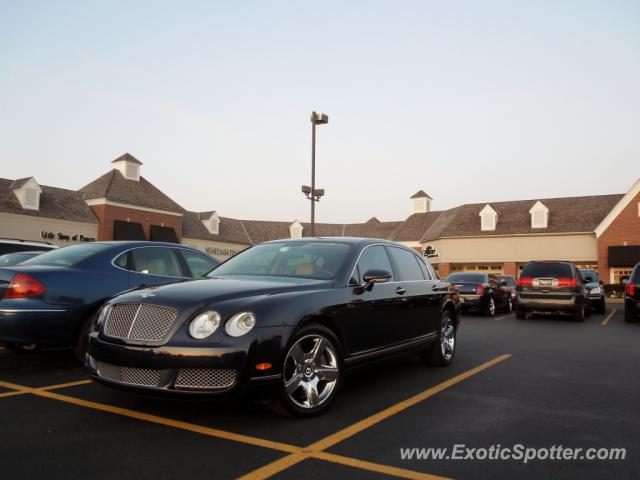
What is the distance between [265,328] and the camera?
4105 mm

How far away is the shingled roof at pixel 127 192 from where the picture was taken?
43.5 m

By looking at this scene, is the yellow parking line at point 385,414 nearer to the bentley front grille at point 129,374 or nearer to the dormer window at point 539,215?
the bentley front grille at point 129,374

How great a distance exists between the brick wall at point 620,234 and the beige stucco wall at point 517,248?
159cm

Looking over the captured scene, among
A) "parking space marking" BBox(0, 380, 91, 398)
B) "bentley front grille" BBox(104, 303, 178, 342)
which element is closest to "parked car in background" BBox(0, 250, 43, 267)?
"parking space marking" BBox(0, 380, 91, 398)

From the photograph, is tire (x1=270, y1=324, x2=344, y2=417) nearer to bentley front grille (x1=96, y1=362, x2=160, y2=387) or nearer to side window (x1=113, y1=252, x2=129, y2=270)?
bentley front grille (x1=96, y1=362, x2=160, y2=387)

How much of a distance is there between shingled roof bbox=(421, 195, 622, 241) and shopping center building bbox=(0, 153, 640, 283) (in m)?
0.07

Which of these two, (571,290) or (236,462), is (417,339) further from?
(571,290)

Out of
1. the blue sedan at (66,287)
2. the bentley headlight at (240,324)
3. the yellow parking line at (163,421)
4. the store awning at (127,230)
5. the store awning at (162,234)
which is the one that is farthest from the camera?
the store awning at (162,234)

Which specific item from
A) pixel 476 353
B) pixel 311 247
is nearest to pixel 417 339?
pixel 311 247

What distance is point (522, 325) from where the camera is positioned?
13758mm

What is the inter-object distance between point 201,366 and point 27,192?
133 feet

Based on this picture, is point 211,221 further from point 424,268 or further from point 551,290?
point 424,268

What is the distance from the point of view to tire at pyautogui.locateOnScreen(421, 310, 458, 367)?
6.96 meters

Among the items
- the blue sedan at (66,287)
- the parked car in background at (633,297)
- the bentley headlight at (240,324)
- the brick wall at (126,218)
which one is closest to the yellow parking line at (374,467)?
the bentley headlight at (240,324)
